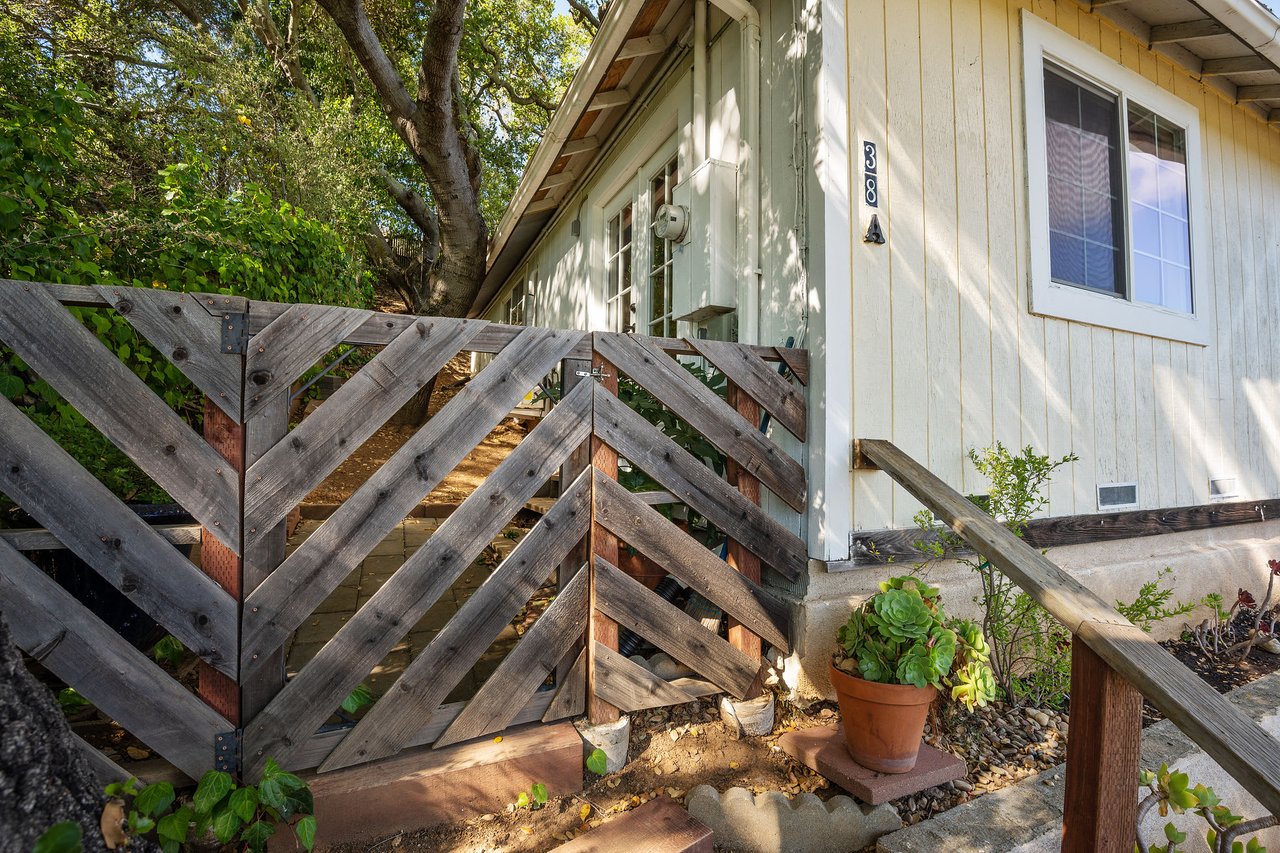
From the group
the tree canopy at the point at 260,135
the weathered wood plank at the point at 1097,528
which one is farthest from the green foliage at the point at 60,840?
the weathered wood plank at the point at 1097,528

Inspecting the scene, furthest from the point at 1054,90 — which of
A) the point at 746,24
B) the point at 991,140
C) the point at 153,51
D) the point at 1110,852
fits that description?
the point at 153,51

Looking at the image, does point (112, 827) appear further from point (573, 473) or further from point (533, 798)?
point (573, 473)

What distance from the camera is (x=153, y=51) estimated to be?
23.7 feet

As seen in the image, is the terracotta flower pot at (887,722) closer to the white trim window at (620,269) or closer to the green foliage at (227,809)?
the green foliage at (227,809)

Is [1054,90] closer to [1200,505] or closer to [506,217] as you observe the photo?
[1200,505]

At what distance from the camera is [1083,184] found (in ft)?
11.5

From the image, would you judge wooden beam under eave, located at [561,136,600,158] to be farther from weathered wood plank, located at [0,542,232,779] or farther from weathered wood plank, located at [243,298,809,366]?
weathered wood plank, located at [0,542,232,779]

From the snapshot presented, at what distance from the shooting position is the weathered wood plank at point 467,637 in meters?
1.81

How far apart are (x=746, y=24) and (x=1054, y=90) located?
1.84 m

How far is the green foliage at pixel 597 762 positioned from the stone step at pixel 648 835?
9.3 inches

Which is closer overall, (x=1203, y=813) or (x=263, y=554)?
(x=1203, y=813)

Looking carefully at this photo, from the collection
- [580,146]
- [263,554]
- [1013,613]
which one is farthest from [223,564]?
[580,146]

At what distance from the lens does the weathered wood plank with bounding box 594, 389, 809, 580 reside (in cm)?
216

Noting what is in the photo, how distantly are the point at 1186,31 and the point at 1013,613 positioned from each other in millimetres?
3512
